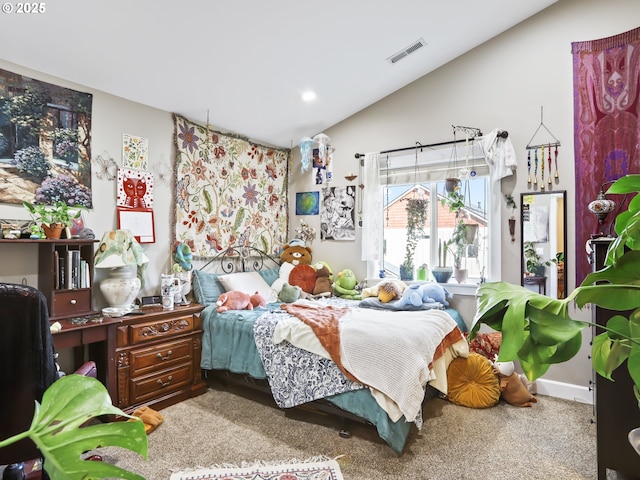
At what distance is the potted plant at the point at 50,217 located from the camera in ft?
7.70

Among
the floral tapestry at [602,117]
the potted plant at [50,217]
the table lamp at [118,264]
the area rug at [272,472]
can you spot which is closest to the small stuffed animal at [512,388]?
the floral tapestry at [602,117]

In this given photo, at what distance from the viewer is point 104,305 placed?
113 inches

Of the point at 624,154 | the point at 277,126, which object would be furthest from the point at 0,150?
the point at 624,154

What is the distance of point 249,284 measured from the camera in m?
3.63

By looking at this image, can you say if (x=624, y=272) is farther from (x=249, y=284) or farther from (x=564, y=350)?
(x=249, y=284)

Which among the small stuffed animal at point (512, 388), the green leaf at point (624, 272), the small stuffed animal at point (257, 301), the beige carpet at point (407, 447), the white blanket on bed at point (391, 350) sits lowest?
the beige carpet at point (407, 447)

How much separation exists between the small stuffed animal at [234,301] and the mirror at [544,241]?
2341 millimetres

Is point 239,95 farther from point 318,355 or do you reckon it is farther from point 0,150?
point 318,355

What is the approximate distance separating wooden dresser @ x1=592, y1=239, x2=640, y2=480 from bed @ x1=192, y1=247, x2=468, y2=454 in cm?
83

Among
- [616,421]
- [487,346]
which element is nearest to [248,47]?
[487,346]

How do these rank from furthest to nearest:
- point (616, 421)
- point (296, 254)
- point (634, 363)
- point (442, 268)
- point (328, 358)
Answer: point (296, 254) → point (442, 268) → point (328, 358) → point (616, 421) → point (634, 363)

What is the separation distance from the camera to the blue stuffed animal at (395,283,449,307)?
3.19 meters

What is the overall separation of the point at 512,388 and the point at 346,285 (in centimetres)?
171

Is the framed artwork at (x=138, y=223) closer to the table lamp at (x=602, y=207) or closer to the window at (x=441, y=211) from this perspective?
the window at (x=441, y=211)
